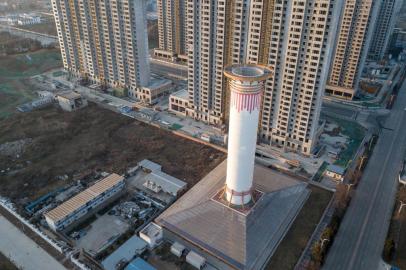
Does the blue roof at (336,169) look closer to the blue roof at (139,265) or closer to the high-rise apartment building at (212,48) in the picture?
the high-rise apartment building at (212,48)

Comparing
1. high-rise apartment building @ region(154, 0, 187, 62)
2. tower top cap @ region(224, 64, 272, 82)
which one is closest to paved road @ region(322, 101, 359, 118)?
tower top cap @ region(224, 64, 272, 82)

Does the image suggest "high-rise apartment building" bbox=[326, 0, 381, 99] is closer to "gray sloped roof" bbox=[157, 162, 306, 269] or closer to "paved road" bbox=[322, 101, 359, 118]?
"paved road" bbox=[322, 101, 359, 118]

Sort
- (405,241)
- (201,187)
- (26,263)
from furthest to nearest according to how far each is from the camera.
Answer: (201,187)
(405,241)
(26,263)

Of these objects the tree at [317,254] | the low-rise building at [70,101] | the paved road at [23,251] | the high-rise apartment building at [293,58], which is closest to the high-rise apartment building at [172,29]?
the low-rise building at [70,101]

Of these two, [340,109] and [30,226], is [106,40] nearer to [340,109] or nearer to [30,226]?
[30,226]

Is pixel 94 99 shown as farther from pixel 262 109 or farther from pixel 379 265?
pixel 379 265

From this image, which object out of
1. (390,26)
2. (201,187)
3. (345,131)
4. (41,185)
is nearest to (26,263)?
(41,185)
